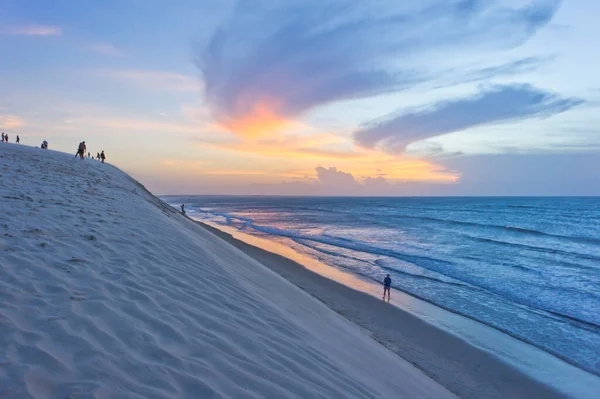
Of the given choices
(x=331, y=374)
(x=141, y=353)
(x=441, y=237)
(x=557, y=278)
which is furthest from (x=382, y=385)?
(x=441, y=237)

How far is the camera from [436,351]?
10523 millimetres

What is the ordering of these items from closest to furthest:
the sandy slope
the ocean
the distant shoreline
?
the sandy slope → the distant shoreline → the ocean

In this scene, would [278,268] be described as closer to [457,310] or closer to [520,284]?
[457,310]

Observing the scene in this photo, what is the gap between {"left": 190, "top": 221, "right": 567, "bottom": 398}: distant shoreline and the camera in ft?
28.6

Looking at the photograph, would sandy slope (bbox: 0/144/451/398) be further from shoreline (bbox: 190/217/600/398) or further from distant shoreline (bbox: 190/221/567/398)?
shoreline (bbox: 190/217/600/398)

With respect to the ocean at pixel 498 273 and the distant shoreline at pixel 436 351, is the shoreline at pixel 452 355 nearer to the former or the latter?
the distant shoreline at pixel 436 351

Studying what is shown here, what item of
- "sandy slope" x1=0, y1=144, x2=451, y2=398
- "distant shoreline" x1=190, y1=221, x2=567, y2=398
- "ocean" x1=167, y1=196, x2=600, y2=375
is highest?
"sandy slope" x1=0, y1=144, x2=451, y2=398

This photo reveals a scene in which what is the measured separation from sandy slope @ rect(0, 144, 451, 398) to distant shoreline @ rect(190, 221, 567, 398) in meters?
2.44

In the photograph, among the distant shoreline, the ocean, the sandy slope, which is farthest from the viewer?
the ocean

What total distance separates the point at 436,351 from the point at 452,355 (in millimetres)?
442

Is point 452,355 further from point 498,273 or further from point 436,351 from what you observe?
point 498,273

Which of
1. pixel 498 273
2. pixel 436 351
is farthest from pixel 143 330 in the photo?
pixel 498 273

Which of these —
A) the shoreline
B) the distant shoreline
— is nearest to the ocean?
the shoreline

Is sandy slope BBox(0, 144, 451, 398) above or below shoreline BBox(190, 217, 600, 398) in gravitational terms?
above
